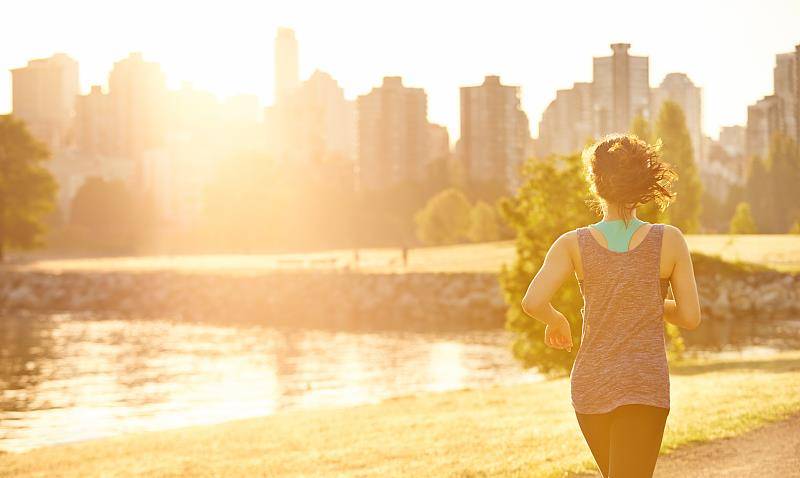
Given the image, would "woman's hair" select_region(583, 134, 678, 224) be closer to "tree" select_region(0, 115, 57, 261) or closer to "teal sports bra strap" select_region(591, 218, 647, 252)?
"teal sports bra strap" select_region(591, 218, 647, 252)

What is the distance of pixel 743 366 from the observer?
974 inches

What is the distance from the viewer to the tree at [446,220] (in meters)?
98.4

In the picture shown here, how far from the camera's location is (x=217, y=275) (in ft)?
230

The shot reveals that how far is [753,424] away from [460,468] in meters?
3.91

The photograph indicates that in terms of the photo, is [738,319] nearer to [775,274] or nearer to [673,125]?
[775,274]

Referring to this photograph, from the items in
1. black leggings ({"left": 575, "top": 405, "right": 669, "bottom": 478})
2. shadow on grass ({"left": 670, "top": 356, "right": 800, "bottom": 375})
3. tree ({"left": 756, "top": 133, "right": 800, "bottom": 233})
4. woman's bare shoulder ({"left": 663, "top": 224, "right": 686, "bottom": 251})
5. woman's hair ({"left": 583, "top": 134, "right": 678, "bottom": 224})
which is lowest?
shadow on grass ({"left": 670, "top": 356, "right": 800, "bottom": 375})

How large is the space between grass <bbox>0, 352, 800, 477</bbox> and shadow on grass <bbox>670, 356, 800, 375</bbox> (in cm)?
31

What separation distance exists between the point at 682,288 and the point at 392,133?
476 feet

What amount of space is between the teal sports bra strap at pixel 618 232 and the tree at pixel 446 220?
304ft

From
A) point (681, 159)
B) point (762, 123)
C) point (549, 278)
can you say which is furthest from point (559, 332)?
point (762, 123)

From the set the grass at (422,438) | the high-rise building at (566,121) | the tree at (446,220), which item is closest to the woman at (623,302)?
the grass at (422,438)

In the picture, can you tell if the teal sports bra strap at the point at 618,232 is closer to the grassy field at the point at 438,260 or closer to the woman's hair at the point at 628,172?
the woman's hair at the point at 628,172

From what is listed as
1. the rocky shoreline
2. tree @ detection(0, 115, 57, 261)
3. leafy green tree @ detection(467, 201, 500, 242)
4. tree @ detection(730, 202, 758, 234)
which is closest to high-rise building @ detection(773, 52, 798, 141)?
tree @ detection(730, 202, 758, 234)

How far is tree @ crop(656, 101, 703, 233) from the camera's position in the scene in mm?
68875
